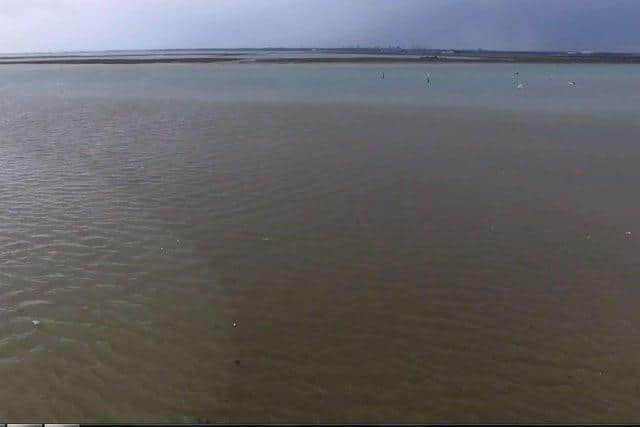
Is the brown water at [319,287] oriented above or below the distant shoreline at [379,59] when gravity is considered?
below

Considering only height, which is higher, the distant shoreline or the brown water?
the distant shoreline

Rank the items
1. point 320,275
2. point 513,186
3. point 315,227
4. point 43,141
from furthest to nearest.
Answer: point 43,141 < point 513,186 < point 315,227 < point 320,275

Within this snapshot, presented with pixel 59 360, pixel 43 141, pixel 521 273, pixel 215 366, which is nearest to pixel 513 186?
pixel 521 273

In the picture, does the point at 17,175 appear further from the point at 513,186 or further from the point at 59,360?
the point at 513,186

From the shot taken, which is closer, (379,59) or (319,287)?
(319,287)

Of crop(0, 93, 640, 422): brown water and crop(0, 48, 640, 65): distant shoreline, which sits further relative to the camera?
crop(0, 48, 640, 65): distant shoreline

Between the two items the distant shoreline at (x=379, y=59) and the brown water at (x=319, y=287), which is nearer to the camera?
the brown water at (x=319, y=287)

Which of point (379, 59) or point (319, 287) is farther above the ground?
point (379, 59)

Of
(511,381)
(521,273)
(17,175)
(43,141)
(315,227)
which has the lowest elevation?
(511,381)
